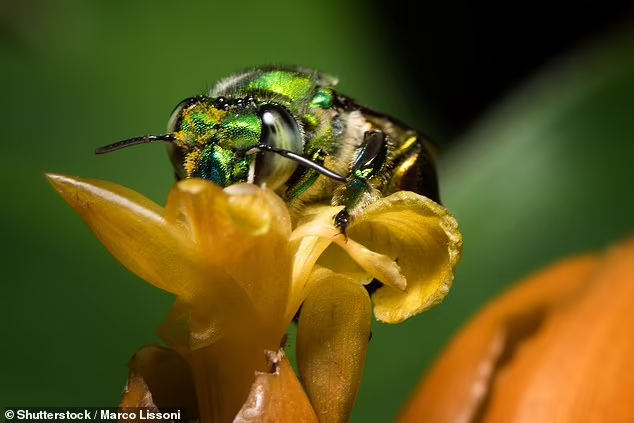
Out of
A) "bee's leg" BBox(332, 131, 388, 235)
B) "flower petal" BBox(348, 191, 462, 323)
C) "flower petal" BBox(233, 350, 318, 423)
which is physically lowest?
"flower petal" BBox(233, 350, 318, 423)

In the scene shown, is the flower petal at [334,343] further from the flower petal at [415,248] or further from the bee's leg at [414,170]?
the bee's leg at [414,170]

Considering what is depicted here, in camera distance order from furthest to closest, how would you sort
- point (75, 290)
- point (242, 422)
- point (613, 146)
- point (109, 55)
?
point (109, 55) < point (613, 146) < point (75, 290) < point (242, 422)

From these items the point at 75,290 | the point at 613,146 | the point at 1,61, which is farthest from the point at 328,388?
the point at 1,61

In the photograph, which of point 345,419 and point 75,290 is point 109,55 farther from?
point 345,419

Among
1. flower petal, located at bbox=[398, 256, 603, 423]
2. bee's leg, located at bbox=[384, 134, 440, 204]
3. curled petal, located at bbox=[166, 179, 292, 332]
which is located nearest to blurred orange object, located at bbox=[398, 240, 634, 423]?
flower petal, located at bbox=[398, 256, 603, 423]

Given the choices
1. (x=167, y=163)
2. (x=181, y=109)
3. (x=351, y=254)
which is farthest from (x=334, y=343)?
(x=167, y=163)

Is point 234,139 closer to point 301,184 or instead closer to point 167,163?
point 301,184

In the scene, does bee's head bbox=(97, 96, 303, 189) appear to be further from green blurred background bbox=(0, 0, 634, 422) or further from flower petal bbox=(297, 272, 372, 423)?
green blurred background bbox=(0, 0, 634, 422)
